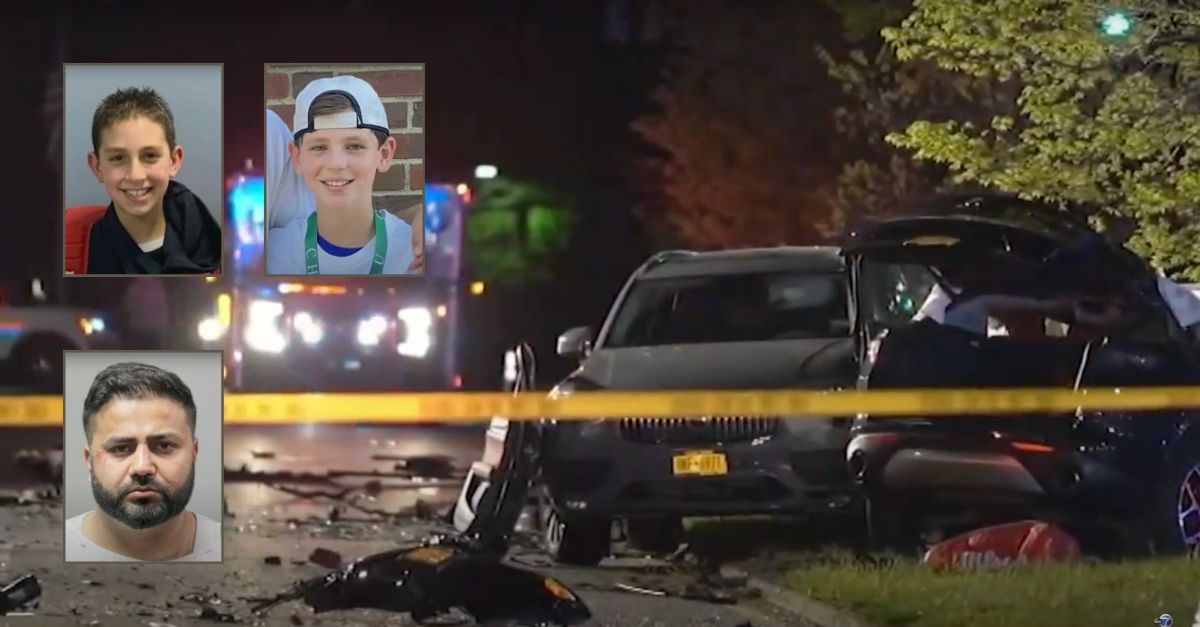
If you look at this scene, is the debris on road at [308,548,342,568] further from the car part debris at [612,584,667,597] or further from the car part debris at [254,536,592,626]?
the car part debris at [612,584,667,597]

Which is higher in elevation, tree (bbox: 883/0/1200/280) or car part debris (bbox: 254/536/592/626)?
tree (bbox: 883/0/1200/280)

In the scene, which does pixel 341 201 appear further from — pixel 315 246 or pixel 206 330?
pixel 206 330

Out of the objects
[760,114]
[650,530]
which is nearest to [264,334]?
[650,530]

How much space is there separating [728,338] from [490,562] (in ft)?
3.86

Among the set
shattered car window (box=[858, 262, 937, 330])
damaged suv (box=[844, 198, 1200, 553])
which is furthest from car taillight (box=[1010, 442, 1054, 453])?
shattered car window (box=[858, 262, 937, 330])

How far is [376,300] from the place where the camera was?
16.1ft

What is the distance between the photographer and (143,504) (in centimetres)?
499

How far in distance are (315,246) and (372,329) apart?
0.36m

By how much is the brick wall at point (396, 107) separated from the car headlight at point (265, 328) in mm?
526

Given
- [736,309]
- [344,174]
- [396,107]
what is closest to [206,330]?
[344,174]

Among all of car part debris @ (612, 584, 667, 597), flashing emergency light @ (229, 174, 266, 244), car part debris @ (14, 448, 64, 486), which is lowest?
car part debris @ (612, 584, 667, 597)

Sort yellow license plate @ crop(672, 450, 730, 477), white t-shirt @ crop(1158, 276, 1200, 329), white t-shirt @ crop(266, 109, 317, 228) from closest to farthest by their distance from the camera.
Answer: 1. yellow license plate @ crop(672, 450, 730, 477)
2. white t-shirt @ crop(266, 109, 317, 228)
3. white t-shirt @ crop(1158, 276, 1200, 329)

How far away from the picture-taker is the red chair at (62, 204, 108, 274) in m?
4.97

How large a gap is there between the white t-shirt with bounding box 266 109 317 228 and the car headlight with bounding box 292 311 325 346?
346 mm
